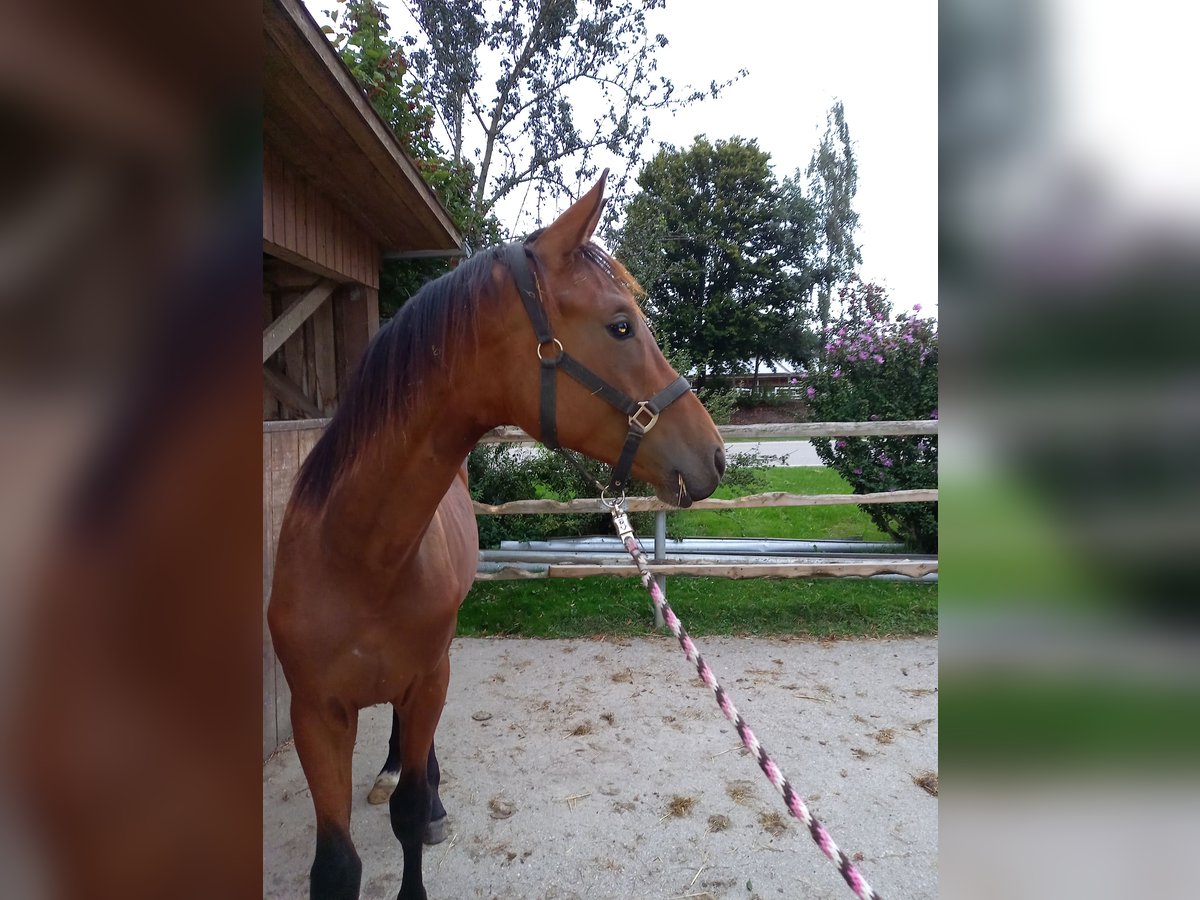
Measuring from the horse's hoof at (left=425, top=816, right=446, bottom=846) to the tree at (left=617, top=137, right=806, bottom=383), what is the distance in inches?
527

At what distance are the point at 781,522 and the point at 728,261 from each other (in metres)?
10.2

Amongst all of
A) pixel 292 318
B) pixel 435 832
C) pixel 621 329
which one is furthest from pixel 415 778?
pixel 292 318

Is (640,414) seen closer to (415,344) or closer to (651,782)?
(415,344)

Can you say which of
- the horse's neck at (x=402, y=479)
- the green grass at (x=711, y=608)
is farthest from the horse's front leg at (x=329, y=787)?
the green grass at (x=711, y=608)

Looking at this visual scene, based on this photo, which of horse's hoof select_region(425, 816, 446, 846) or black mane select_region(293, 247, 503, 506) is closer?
black mane select_region(293, 247, 503, 506)

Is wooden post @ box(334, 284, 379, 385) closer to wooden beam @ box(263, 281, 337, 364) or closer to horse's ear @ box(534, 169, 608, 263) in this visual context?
wooden beam @ box(263, 281, 337, 364)

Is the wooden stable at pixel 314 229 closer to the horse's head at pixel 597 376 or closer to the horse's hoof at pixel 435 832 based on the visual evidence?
the horse's head at pixel 597 376

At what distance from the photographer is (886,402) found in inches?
244

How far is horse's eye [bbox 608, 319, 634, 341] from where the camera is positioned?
1.52 meters

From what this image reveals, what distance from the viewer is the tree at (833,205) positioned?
17266mm
